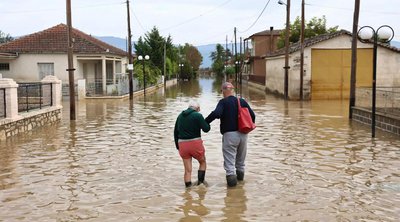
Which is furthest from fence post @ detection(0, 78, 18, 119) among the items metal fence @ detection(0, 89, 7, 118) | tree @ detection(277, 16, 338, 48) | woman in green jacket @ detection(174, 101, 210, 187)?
tree @ detection(277, 16, 338, 48)

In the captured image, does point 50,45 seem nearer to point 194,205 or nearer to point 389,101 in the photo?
point 389,101

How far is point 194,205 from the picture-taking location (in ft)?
24.0

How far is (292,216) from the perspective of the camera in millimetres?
6738

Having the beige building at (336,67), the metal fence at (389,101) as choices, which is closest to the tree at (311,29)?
the beige building at (336,67)

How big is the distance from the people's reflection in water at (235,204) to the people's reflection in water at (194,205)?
33 centimetres

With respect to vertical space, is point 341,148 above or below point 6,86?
below

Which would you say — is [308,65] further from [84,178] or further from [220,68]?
[220,68]

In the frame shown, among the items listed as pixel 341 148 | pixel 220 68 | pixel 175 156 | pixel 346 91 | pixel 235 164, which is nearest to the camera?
pixel 235 164

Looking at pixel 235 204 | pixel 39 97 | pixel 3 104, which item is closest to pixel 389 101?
pixel 235 204

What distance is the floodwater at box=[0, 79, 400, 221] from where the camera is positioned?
275 inches

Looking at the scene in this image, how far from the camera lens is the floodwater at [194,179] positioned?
698 centimetres

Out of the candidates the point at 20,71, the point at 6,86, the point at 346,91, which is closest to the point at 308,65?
the point at 346,91

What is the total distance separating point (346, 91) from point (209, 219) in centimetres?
2808

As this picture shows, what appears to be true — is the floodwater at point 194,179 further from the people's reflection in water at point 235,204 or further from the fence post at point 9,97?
the fence post at point 9,97
